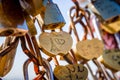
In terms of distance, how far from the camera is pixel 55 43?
524mm

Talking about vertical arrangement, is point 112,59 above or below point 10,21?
below

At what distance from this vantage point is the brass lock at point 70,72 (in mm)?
490

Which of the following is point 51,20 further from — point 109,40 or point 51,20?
point 109,40

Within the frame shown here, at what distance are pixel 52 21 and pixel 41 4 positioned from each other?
0.05 meters

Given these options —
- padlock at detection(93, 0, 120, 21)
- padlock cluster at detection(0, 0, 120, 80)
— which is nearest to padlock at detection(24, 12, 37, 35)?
padlock cluster at detection(0, 0, 120, 80)

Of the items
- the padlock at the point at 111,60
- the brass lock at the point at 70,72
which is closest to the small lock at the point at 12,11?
the brass lock at the point at 70,72

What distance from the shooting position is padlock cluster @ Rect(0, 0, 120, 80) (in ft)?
1.49

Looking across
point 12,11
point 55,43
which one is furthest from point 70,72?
point 12,11

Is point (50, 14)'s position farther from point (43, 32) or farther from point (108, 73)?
point (108, 73)

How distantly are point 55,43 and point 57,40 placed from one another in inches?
0.5

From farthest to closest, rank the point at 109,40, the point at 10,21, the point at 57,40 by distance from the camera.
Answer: the point at 109,40
the point at 57,40
the point at 10,21

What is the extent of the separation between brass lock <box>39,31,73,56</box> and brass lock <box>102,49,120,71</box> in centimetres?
12

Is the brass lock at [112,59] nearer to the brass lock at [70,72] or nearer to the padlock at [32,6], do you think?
the brass lock at [70,72]

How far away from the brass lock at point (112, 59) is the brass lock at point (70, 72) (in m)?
0.10
